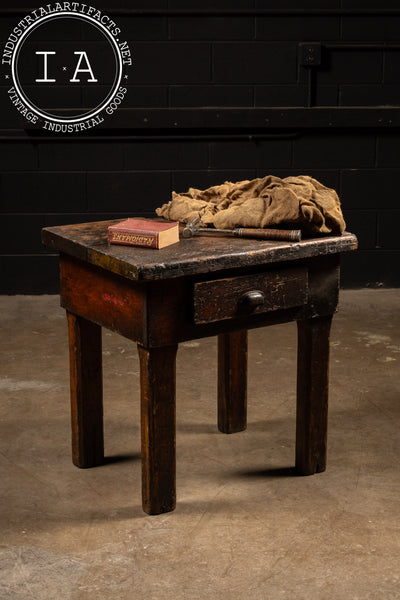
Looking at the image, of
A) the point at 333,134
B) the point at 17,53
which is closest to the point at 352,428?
the point at 333,134

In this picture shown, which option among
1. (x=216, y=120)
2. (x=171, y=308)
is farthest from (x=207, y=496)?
(x=216, y=120)

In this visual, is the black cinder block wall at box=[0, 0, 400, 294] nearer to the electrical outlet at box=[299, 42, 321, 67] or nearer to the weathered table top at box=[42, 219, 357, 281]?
the electrical outlet at box=[299, 42, 321, 67]

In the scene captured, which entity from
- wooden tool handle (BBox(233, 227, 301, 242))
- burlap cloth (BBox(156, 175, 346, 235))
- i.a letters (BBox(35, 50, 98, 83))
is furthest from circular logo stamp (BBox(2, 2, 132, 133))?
wooden tool handle (BBox(233, 227, 301, 242))

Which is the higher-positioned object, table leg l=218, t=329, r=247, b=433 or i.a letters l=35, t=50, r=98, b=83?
i.a letters l=35, t=50, r=98, b=83

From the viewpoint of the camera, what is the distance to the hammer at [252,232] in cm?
237

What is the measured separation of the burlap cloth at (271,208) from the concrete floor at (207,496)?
77 centimetres

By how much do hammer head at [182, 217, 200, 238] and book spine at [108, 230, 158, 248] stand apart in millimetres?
170

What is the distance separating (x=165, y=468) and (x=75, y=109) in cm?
274

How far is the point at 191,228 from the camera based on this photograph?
246cm

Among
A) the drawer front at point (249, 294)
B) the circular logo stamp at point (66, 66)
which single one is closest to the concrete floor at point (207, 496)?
the drawer front at point (249, 294)

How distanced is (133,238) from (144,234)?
0.04 m

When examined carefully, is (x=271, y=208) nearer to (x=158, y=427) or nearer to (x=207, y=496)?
(x=158, y=427)

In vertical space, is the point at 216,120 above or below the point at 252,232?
above

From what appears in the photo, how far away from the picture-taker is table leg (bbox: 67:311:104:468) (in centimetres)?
260
